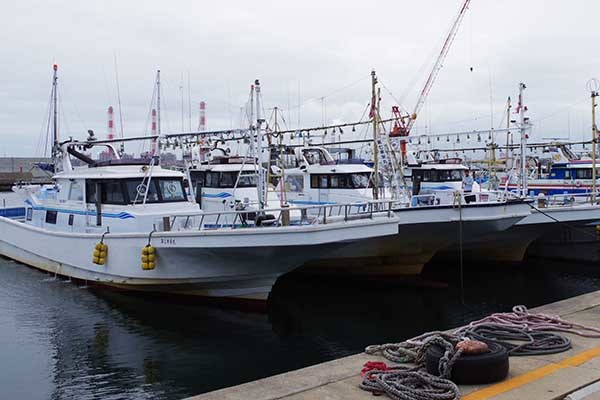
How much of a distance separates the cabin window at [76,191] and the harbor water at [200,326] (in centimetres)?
234

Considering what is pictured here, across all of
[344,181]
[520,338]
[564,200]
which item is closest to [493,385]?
[520,338]

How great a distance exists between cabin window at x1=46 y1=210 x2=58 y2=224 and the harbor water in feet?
5.33

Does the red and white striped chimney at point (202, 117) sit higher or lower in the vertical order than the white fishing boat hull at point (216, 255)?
higher

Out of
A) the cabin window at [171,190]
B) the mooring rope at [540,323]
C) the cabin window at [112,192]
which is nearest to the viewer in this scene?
the mooring rope at [540,323]

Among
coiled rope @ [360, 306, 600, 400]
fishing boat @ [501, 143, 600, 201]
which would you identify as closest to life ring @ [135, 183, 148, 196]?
coiled rope @ [360, 306, 600, 400]

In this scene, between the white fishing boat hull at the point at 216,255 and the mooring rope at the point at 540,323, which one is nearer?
the mooring rope at the point at 540,323

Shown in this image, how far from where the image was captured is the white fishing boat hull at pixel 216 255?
13.0 metres

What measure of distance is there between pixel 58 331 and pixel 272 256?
4686 millimetres

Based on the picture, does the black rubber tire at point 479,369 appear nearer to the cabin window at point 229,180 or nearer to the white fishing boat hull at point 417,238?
the white fishing boat hull at point 417,238

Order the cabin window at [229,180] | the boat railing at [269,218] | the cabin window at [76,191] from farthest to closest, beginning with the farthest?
the cabin window at [229,180]
the cabin window at [76,191]
the boat railing at [269,218]

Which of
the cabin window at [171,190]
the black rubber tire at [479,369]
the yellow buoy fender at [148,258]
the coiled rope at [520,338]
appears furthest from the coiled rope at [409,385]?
the cabin window at [171,190]

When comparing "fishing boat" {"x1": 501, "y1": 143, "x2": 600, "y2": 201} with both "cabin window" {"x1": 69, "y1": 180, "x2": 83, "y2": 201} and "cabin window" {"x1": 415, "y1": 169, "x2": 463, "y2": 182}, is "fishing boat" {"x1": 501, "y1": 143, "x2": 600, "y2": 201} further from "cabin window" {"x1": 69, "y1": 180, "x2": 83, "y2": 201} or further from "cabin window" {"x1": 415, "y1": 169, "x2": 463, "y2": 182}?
"cabin window" {"x1": 69, "y1": 180, "x2": 83, "y2": 201}

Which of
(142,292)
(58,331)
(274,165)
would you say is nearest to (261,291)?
(142,292)

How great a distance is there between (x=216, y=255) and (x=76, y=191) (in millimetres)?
5296
